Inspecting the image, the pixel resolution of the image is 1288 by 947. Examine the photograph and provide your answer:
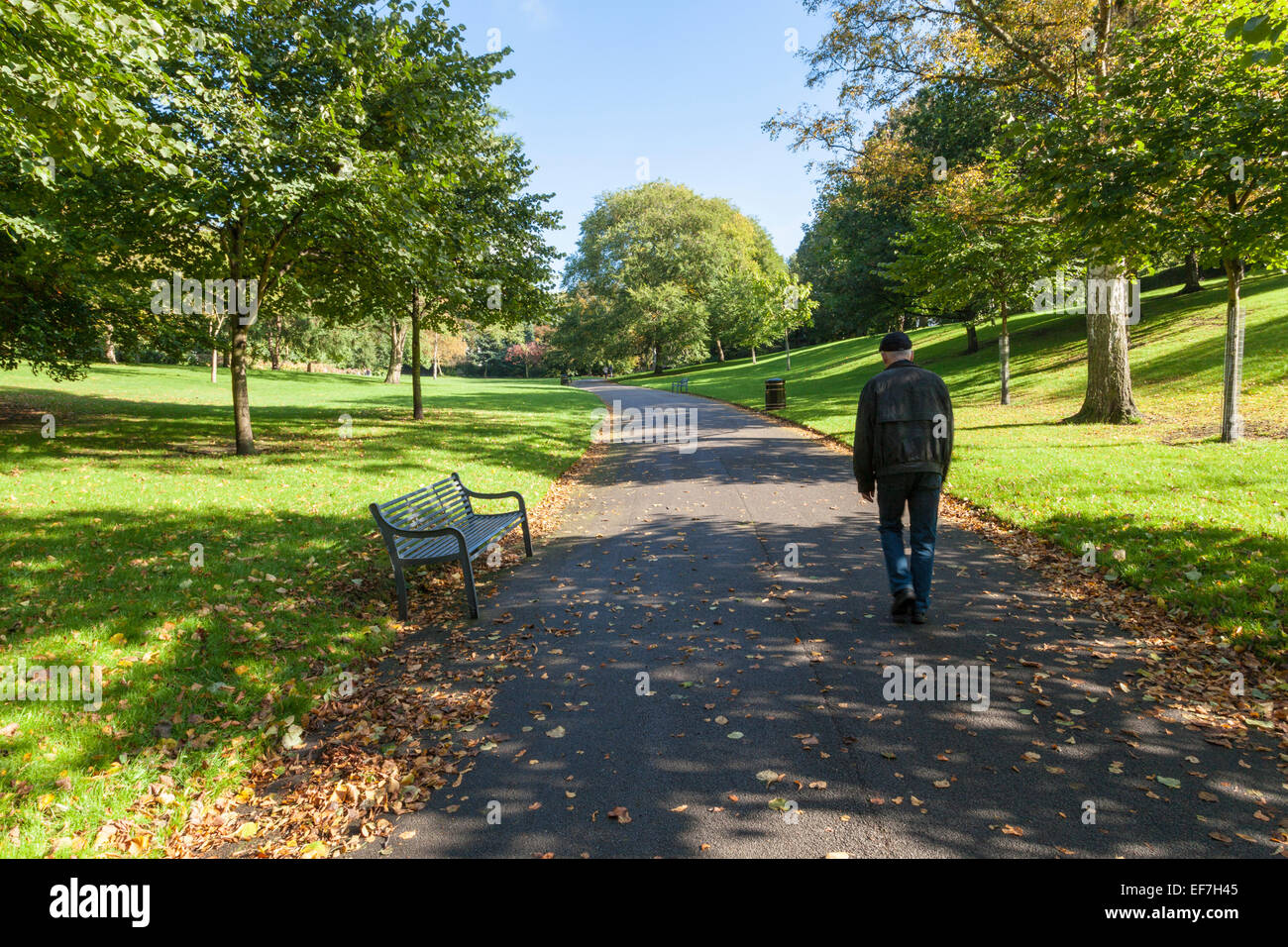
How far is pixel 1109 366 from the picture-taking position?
570 inches

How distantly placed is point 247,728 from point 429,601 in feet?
7.79

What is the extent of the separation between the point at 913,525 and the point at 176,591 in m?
6.38

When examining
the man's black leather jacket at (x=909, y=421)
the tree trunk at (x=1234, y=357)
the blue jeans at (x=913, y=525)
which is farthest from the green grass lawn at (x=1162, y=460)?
the man's black leather jacket at (x=909, y=421)

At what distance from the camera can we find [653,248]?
59.4 meters

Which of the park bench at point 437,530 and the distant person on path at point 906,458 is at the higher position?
the distant person on path at point 906,458

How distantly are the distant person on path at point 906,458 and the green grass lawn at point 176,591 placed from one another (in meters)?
4.32

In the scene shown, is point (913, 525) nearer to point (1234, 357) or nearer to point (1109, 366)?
point (1234, 357)

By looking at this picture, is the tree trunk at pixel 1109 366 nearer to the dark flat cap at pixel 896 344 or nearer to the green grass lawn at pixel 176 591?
the dark flat cap at pixel 896 344

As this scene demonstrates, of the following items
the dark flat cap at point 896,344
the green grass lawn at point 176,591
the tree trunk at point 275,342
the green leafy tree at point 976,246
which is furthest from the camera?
the tree trunk at point 275,342

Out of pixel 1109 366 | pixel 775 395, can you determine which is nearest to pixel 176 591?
pixel 1109 366

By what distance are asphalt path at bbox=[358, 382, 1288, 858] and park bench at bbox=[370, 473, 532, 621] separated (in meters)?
0.58

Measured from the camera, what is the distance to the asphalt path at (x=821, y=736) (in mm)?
2969

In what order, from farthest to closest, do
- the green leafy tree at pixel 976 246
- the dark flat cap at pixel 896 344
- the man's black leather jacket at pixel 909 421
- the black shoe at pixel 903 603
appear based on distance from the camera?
the green leafy tree at pixel 976 246, the dark flat cap at pixel 896 344, the black shoe at pixel 903 603, the man's black leather jacket at pixel 909 421

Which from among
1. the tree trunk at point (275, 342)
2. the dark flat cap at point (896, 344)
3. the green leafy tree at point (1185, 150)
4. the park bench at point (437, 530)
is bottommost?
the park bench at point (437, 530)
